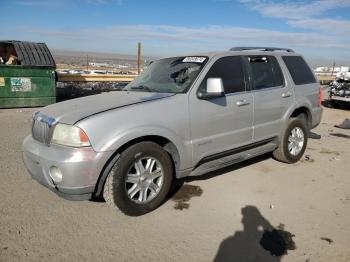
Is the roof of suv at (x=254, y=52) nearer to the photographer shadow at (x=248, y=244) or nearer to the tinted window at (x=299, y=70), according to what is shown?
the tinted window at (x=299, y=70)

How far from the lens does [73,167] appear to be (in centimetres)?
335

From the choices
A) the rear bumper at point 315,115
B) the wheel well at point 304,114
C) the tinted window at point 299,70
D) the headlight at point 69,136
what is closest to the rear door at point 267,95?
the tinted window at point 299,70

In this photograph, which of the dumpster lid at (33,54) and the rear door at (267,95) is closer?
the rear door at (267,95)

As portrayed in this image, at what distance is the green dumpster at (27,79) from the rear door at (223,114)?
776 cm

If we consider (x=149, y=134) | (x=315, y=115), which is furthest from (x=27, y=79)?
(x=315, y=115)

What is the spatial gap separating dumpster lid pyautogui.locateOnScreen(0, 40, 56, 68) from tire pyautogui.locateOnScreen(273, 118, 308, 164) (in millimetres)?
7938

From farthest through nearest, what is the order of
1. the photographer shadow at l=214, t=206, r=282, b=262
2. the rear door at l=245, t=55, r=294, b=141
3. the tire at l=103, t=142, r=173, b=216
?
the rear door at l=245, t=55, r=294, b=141 → the tire at l=103, t=142, r=173, b=216 → the photographer shadow at l=214, t=206, r=282, b=262

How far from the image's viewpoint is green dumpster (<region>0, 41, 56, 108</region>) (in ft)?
33.9

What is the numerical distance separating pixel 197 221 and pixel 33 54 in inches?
363

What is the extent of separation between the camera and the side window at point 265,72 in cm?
500

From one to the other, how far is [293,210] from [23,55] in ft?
31.4

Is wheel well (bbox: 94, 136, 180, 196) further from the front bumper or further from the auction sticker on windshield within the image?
the auction sticker on windshield

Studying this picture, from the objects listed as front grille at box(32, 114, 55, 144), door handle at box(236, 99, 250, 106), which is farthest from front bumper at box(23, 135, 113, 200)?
door handle at box(236, 99, 250, 106)

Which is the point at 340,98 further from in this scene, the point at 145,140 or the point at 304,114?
the point at 145,140
